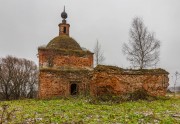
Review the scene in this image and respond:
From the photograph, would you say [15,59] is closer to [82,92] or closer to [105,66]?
[82,92]

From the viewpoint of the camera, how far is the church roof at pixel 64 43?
2945 centimetres

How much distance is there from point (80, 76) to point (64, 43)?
755 centimetres

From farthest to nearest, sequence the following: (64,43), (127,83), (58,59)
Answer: (64,43) < (58,59) < (127,83)

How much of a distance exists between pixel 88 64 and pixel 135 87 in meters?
11.7

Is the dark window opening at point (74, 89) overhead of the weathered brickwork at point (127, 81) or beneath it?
beneath

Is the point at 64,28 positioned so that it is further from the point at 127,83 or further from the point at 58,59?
the point at 127,83

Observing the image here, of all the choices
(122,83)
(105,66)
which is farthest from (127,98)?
(105,66)

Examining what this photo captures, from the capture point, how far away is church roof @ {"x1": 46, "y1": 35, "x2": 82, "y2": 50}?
2945 centimetres

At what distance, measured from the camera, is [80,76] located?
A: 23.8m

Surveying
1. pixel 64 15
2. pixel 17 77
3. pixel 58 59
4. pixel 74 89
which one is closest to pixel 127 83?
pixel 74 89

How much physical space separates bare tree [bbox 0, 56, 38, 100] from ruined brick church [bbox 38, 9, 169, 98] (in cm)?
1225

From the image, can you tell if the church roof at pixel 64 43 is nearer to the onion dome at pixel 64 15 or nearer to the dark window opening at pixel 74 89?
the onion dome at pixel 64 15

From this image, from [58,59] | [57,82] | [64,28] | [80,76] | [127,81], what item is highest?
[64,28]

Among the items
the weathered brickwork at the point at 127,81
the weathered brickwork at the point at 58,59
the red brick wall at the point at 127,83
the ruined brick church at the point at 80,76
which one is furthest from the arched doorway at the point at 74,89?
the red brick wall at the point at 127,83
